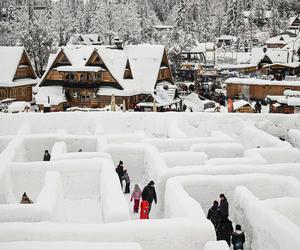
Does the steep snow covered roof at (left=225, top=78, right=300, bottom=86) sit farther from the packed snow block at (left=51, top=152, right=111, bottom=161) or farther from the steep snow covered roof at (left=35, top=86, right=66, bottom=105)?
the packed snow block at (left=51, top=152, right=111, bottom=161)

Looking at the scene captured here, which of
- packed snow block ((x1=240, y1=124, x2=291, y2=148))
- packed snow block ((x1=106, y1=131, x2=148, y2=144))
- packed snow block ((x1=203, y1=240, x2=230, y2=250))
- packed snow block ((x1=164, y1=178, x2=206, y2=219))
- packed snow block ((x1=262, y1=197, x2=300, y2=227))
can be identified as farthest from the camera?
packed snow block ((x1=106, y1=131, x2=148, y2=144))

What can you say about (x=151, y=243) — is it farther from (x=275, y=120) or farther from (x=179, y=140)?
(x=275, y=120)

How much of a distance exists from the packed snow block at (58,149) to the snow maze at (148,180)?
Answer: 0.13 ft

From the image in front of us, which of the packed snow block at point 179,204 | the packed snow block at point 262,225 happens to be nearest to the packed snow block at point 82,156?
the packed snow block at point 179,204

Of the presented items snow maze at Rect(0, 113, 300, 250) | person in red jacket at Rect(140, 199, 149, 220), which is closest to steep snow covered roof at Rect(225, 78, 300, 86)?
snow maze at Rect(0, 113, 300, 250)

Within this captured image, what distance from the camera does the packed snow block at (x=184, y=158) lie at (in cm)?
1642

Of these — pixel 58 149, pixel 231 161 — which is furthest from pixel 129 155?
pixel 231 161

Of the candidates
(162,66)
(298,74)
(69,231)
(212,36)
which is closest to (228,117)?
(69,231)

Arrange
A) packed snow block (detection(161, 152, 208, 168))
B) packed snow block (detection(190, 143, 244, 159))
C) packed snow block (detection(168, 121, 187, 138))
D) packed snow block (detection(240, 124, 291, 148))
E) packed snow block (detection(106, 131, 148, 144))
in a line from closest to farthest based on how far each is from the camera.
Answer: packed snow block (detection(161, 152, 208, 168)), packed snow block (detection(190, 143, 244, 159)), packed snow block (detection(240, 124, 291, 148)), packed snow block (detection(106, 131, 148, 144)), packed snow block (detection(168, 121, 187, 138))

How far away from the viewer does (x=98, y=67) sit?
35.1 meters

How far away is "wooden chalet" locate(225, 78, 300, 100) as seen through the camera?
120ft

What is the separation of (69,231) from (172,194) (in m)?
3.95

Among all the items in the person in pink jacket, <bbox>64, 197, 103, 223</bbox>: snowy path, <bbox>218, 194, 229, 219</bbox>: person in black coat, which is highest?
<bbox>218, 194, 229, 219</bbox>: person in black coat

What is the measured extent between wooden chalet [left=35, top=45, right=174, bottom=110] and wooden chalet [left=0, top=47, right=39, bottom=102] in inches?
117
